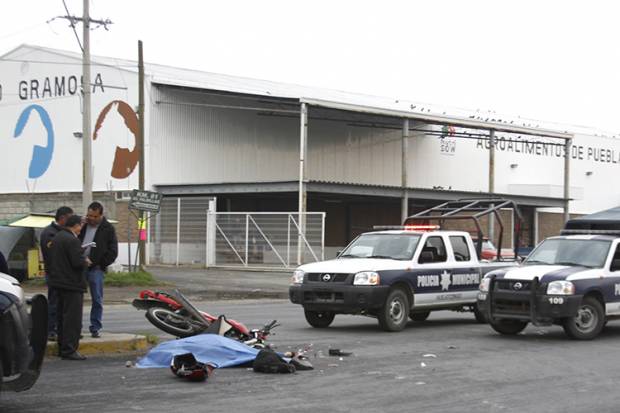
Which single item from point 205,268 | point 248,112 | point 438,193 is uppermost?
point 248,112

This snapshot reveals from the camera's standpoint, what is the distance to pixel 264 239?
39.9 m

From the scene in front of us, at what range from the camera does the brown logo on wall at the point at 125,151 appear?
44.1 m

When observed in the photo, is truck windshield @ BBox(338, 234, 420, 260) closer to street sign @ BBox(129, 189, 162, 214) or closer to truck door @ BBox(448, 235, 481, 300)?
truck door @ BBox(448, 235, 481, 300)

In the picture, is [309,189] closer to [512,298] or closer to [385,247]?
[385,247]

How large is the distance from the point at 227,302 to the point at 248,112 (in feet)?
77.6

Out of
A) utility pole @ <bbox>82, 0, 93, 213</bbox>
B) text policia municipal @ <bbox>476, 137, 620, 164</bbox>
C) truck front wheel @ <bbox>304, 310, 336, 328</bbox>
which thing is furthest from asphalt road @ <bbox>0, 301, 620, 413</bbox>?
text policia municipal @ <bbox>476, 137, 620, 164</bbox>

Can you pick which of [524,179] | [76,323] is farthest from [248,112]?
[76,323]

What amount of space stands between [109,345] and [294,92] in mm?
40736

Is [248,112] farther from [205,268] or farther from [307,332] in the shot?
[307,332]

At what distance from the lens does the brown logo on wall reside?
44.1 m

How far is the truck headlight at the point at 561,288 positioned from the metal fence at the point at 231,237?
24.0m

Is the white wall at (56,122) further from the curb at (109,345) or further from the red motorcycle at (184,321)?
the curb at (109,345)

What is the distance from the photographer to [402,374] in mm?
10867

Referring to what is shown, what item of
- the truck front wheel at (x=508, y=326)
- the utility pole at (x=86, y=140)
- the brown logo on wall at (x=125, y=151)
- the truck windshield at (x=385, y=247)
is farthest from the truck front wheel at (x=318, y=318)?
the brown logo on wall at (x=125, y=151)
